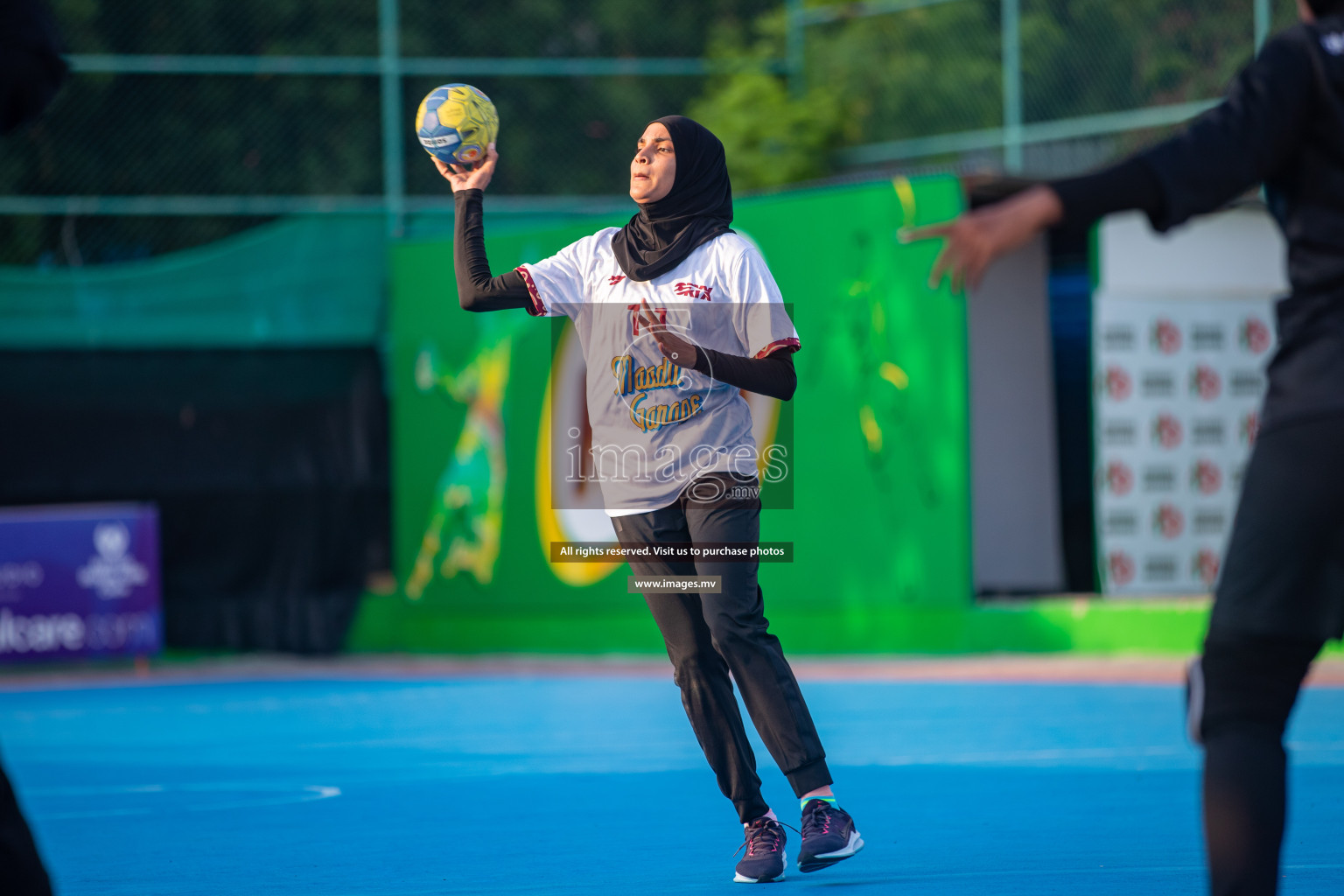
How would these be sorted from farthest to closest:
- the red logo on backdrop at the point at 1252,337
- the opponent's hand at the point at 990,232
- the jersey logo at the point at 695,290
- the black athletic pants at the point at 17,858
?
1. the red logo on backdrop at the point at 1252,337
2. the jersey logo at the point at 695,290
3. the black athletic pants at the point at 17,858
4. the opponent's hand at the point at 990,232

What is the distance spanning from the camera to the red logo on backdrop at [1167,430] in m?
14.1

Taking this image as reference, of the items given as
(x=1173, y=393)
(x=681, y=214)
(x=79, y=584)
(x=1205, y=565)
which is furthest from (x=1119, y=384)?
(x=681, y=214)

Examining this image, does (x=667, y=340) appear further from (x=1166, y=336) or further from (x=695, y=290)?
(x=1166, y=336)

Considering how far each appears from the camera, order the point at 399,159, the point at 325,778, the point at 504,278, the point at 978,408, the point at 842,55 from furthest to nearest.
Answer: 1. the point at 842,55
2. the point at 399,159
3. the point at 978,408
4. the point at 325,778
5. the point at 504,278

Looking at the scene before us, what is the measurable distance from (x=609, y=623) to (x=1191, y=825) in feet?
29.6

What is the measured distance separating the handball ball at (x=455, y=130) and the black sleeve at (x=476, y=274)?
11cm

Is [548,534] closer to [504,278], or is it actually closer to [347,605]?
[347,605]

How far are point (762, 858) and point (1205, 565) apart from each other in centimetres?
1083

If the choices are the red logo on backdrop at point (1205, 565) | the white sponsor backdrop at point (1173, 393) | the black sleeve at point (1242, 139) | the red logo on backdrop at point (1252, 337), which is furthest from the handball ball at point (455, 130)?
the red logo on backdrop at point (1252, 337)

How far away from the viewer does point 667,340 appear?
4.37 m

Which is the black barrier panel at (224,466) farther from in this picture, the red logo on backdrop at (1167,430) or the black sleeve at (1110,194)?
the black sleeve at (1110,194)

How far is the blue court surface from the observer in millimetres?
4621

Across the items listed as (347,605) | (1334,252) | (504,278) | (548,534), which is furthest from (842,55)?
(1334,252)

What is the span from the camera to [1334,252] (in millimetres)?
2838
